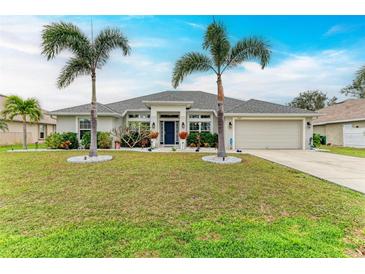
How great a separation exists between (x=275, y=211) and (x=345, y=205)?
1706mm

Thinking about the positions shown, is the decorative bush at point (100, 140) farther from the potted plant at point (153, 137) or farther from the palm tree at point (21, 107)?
the palm tree at point (21, 107)

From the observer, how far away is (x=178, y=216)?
3963 millimetres

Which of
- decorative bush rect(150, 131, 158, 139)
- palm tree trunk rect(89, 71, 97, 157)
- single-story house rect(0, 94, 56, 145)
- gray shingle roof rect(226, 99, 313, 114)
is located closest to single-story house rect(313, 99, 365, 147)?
gray shingle roof rect(226, 99, 313, 114)

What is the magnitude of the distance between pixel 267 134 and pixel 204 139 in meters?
5.18

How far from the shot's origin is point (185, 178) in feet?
21.9

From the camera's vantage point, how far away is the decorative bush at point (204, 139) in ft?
55.0

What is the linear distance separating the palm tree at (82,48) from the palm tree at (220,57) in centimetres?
321

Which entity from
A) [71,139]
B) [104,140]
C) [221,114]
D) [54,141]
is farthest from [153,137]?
[54,141]

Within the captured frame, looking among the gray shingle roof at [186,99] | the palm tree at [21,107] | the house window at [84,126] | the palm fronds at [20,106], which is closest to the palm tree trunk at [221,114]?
the gray shingle roof at [186,99]

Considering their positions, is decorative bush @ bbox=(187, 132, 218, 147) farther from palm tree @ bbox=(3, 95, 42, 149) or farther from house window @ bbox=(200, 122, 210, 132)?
palm tree @ bbox=(3, 95, 42, 149)

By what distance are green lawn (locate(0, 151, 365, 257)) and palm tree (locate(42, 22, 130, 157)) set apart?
554 cm

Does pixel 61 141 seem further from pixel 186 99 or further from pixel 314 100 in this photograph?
pixel 314 100

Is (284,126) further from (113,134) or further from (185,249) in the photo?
(185,249)
